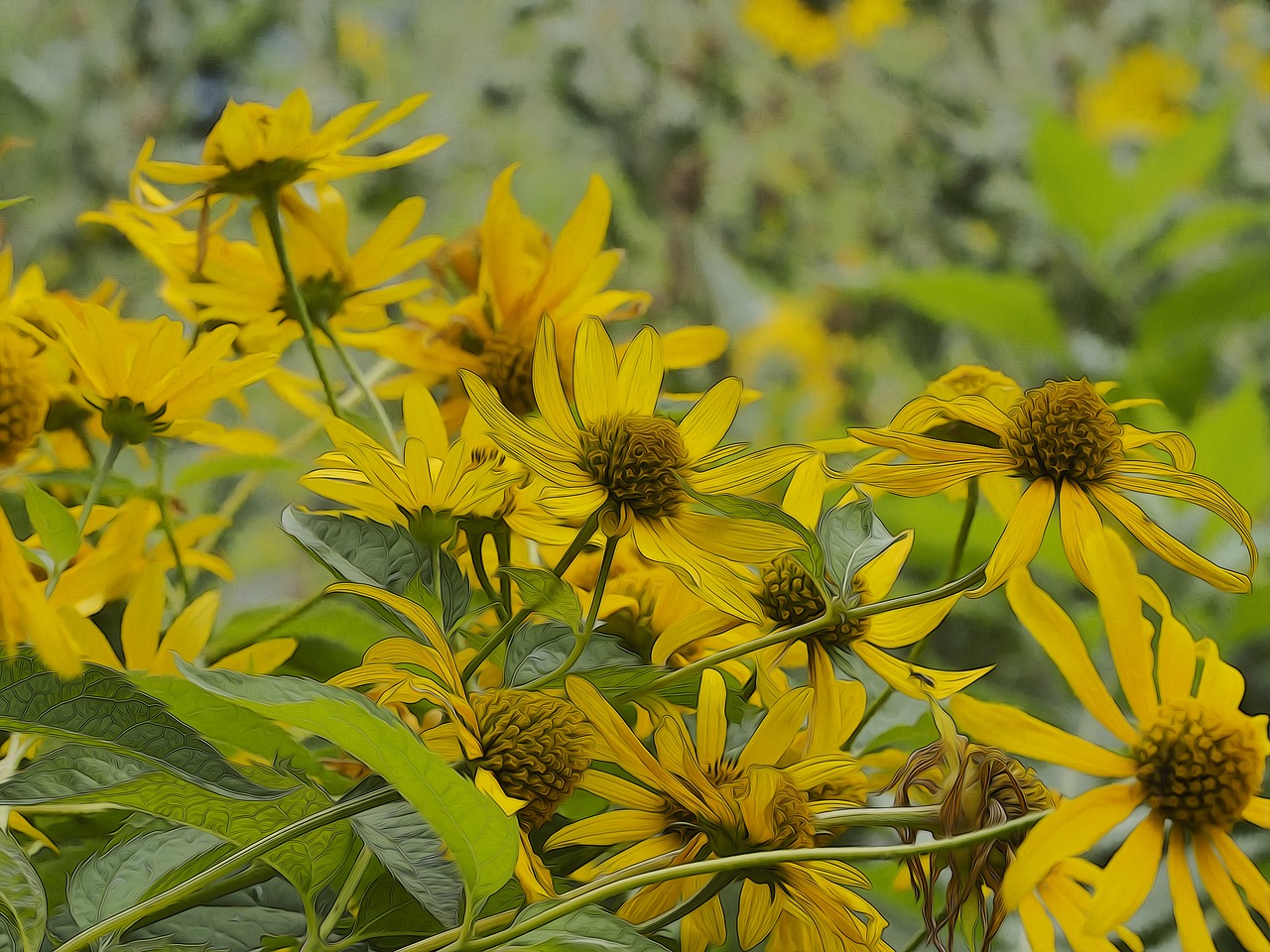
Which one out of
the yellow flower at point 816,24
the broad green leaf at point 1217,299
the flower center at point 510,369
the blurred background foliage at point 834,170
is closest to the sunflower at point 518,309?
the flower center at point 510,369

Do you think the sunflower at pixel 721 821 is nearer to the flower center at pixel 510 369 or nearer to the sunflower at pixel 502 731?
the sunflower at pixel 502 731

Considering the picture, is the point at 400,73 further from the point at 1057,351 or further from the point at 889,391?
the point at 1057,351

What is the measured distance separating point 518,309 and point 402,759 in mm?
158

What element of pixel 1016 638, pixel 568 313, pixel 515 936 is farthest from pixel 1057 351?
pixel 515 936

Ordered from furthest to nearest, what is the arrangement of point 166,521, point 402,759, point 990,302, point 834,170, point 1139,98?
point 1139,98 < point 834,170 < point 990,302 < point 166,521 < point 402,759

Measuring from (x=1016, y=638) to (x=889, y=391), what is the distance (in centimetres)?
63

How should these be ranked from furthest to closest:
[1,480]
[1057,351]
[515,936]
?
[1057,351] → [1,480] → [515,936]

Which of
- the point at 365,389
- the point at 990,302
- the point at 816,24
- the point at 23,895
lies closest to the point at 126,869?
the point at 23,895

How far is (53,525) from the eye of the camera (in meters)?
0.20

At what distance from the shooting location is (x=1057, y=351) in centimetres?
95

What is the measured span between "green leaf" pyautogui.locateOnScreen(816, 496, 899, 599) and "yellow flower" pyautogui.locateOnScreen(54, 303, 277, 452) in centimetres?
11

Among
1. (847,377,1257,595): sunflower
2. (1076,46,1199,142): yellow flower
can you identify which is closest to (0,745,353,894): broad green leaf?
(847,377,1257,595): sunflower

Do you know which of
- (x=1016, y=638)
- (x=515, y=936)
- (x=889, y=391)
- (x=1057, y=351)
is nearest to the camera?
(x=515, y=936)

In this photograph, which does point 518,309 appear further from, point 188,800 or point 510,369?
point 188,800
